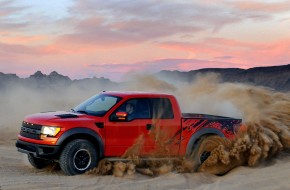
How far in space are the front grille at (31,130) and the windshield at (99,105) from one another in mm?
1121

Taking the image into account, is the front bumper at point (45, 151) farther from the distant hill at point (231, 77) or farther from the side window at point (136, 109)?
the distant hill at point (231, 77)

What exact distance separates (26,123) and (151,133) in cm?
265

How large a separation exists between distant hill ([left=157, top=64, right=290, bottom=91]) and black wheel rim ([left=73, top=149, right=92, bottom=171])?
6440cm

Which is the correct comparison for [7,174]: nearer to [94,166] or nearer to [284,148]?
[94,166]

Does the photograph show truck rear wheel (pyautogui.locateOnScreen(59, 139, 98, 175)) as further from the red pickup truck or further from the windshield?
the windshield

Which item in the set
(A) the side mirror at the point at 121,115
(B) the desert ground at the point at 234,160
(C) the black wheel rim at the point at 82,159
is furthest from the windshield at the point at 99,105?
(B) the desert ground at the point at 234,160

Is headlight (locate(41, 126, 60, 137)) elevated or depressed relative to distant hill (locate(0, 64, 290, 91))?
depressed

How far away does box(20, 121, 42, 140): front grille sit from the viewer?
9.91 metres

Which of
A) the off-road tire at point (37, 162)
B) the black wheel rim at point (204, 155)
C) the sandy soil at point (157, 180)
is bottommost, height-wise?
the sandy soil at point (157, 180)

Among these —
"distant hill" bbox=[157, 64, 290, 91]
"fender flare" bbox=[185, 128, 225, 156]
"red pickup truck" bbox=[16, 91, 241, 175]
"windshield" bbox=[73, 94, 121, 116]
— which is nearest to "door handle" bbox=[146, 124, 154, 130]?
"red pickup truck" bbox=[16, 91, 241, 175]

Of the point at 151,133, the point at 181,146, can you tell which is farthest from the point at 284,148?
the point at 151,133

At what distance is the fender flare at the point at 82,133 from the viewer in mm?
9703

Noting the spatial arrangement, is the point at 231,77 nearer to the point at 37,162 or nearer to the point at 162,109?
the point at 162,109

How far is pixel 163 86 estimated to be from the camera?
2362cm
